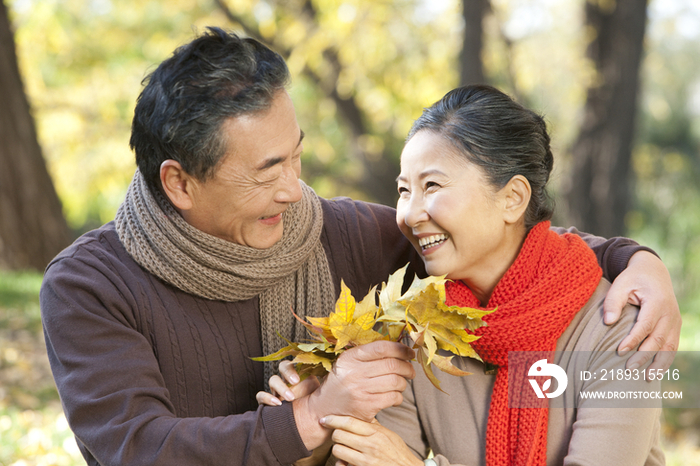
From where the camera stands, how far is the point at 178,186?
236cm

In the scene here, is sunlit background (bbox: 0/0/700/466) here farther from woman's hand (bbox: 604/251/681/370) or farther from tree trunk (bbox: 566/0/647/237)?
woman's hand (bbox: 604/251/681/370)

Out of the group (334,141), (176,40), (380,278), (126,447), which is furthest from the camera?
(334,141)

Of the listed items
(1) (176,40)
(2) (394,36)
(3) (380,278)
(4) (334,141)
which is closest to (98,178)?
(1) (176,40)

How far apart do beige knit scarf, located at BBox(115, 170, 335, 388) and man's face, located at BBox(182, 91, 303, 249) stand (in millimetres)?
71

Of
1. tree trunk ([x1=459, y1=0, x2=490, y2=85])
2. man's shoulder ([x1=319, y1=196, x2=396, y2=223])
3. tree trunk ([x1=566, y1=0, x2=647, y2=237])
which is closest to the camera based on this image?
man's shoulder ([x1=319, y1=196, x2=396, y2=223])

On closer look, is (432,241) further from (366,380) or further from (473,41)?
(473,41)

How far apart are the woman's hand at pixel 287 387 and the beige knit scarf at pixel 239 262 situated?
38 cm

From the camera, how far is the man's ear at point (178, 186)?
233 cm

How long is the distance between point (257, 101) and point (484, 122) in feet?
2.40

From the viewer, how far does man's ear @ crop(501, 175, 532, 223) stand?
7.21 ft

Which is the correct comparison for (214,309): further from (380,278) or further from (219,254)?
(380,278)

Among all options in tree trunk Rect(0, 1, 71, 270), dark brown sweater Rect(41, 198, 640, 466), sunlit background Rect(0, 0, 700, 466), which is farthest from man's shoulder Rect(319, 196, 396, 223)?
tree trunk Rect(0, 1, 71, 270)

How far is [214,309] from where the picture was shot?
2455 millimetres

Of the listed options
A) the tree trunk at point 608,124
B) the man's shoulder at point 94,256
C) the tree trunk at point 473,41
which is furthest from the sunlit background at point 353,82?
the man's shoulder at point 94,256
